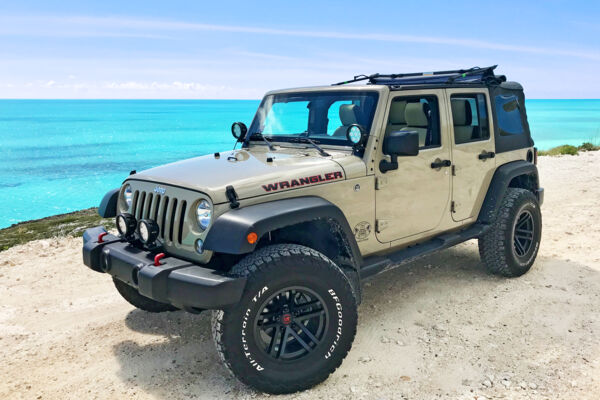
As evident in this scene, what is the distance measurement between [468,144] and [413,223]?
1130mm

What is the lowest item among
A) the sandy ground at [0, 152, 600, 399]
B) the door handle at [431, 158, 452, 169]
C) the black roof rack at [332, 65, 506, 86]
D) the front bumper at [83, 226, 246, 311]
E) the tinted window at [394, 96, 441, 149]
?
the sandy ground at [0, 152, 600, 399]

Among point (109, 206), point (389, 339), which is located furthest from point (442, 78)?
point (109, 206)

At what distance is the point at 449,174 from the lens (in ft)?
16.3

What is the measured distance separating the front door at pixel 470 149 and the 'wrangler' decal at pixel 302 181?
5.25ft

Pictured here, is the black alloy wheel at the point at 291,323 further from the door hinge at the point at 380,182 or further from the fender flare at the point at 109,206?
the fender flare at the point at 109,206

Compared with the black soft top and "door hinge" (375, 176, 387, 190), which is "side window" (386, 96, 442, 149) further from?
"door hinge" (375, 176, 387, 190)

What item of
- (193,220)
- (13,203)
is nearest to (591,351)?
(193,220)

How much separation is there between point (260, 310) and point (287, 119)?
7.20 ft

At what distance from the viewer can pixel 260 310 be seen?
3.44m

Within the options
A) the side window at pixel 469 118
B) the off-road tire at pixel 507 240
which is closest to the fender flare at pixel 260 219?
the side window at pixel 469 118

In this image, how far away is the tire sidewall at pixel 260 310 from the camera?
336 centimetres

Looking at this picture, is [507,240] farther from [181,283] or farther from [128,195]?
[128,195]

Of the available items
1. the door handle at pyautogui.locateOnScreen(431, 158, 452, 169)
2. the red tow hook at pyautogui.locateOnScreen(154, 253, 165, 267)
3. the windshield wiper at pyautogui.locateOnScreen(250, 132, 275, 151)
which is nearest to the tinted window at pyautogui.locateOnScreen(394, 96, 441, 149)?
the door handle at pyautogui.locateOnScreen(431, 158, 452, 169)

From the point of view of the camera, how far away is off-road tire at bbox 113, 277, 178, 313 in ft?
15.6
